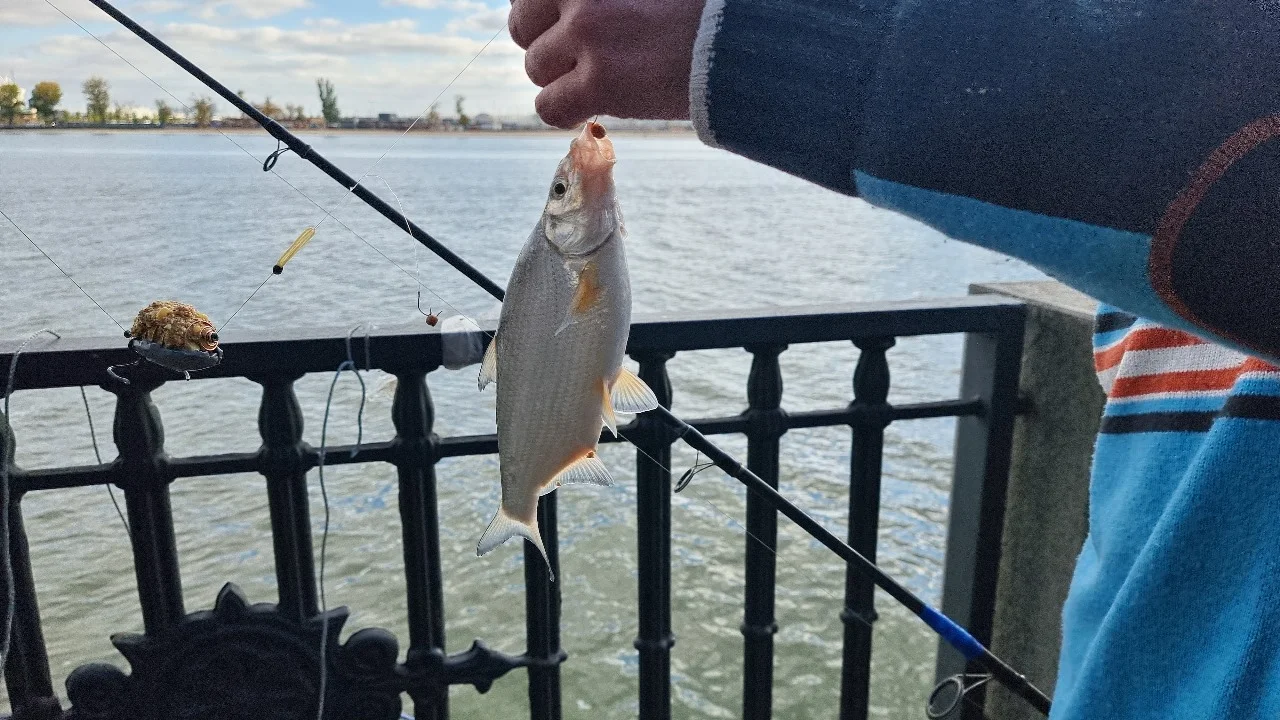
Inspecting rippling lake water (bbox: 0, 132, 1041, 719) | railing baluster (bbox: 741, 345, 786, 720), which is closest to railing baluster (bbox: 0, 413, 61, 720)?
rippling lake water (bbox: 0, 132, 1041, 719)

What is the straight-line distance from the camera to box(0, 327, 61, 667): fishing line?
1598mm

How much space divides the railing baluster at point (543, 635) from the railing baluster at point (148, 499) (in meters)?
0.72

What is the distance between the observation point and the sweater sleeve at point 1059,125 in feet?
1.84

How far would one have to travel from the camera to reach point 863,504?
2.12m

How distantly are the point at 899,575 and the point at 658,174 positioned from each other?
31.1 m

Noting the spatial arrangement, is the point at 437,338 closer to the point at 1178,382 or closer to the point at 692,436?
the point at 692,436

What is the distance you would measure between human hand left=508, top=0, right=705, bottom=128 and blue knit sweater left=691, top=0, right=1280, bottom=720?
0.14 ft

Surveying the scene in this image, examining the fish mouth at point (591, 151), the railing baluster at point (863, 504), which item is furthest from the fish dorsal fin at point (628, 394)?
the railing baluster at point (863, 504)

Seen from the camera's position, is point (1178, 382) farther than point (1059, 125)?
Yes

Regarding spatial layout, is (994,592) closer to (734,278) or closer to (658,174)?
(734,278)

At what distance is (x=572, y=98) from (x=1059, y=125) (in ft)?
1.43

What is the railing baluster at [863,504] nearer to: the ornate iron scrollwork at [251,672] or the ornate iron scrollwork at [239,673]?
the ornate iron scrollwork at [251,672]

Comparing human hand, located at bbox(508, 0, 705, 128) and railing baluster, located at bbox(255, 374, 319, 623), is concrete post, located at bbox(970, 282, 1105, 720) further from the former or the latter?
railing baluster, located at bbox(255, 374, 319, 623)

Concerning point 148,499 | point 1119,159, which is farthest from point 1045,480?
point 148,499
